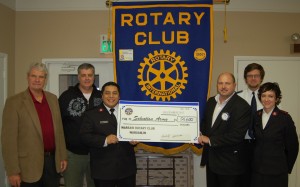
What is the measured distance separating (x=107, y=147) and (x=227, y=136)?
1033 mm

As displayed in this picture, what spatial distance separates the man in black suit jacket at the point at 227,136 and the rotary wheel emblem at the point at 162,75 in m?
1.03

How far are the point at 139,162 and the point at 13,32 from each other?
2.68m

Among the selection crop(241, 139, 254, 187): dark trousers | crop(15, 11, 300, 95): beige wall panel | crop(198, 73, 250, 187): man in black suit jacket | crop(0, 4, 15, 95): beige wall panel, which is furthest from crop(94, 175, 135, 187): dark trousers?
crop(0, 4, 15, 95): beige wall panel

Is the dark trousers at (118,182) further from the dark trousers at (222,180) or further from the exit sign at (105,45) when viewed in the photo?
the exit sign at (105,45)

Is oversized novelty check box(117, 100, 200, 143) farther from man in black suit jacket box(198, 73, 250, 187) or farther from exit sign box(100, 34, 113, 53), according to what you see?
exit sign box(100, 34, 113, 53)

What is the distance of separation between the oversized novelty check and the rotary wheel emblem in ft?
3.00

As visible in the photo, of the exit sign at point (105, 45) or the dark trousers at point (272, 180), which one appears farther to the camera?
the exit sign at point (105, 45)

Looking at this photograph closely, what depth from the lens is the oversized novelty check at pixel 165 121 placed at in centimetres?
258

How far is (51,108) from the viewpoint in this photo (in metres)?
2.56

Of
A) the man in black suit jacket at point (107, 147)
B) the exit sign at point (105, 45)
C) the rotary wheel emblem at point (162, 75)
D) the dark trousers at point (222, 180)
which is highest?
the exit sign at point (105, 45)

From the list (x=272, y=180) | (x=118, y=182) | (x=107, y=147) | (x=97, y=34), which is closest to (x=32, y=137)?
(x=107, y=147)

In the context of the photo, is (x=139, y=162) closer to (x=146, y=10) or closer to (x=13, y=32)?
(x=146, y=10)

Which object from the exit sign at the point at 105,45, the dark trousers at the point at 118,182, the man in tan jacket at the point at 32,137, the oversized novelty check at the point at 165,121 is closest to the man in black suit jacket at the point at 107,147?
the dark trousers at the point at 118,182

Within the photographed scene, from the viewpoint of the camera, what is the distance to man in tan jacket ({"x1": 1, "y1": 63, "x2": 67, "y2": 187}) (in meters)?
2.33
